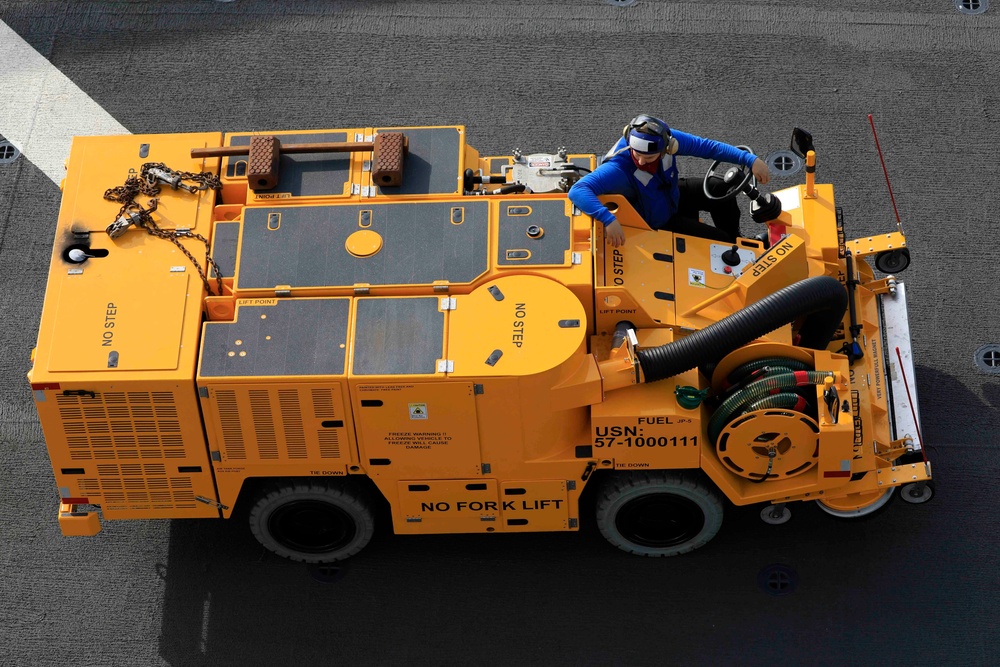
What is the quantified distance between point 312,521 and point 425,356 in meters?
1.77

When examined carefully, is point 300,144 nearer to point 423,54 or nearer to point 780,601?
point 423,54

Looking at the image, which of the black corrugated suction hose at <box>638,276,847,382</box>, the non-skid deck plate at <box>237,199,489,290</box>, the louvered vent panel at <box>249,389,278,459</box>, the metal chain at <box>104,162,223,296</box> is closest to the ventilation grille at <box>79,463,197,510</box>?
the louvered vent panel at <box>249,389,278,459</box>

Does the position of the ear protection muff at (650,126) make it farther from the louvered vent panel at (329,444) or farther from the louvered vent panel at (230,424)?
the louvered vent panel at (230,424)

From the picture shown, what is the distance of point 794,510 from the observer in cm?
955

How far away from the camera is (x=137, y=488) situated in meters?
8.81

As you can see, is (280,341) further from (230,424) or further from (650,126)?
(650,126)

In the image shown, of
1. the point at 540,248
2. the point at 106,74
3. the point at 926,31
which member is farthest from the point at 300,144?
the point at 926,31

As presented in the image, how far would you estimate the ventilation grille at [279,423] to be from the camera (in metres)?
8.27

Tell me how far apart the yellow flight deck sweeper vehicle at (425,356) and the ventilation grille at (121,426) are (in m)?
0.02

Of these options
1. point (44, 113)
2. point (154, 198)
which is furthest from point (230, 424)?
point (44, 113)

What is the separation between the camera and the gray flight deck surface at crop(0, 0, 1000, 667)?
9102mm

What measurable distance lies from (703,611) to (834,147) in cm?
437

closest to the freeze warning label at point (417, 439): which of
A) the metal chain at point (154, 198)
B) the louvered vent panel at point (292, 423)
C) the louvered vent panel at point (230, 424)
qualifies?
the louvered vent panel at point (292, 423)

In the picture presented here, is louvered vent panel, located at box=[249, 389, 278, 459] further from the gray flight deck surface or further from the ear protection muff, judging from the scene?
the ear protection muff
